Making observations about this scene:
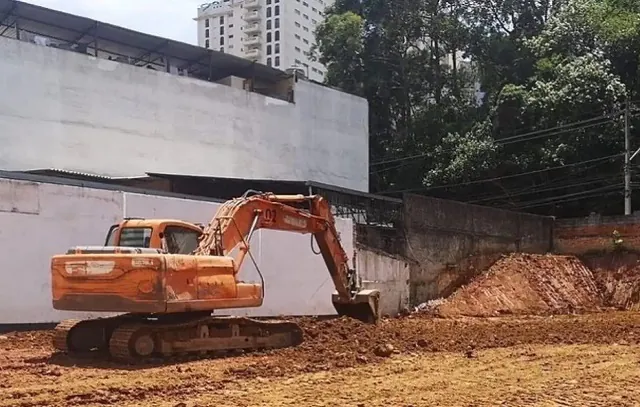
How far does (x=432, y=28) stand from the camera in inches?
1779

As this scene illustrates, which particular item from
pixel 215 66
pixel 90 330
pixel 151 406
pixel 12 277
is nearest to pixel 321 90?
pixel 215 66

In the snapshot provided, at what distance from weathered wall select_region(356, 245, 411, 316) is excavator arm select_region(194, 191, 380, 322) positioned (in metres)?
7.51

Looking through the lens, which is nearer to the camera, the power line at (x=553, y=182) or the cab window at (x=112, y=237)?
the cab window at (x=112, y=237)

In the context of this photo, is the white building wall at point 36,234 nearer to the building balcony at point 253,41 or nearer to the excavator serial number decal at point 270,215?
the excavator serial number decal at point 270,215

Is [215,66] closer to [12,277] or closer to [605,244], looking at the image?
[605,244]

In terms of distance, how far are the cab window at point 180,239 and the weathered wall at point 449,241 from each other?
13.6 metres

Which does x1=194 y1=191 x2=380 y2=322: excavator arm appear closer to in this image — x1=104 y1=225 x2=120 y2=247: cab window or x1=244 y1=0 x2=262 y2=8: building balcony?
x1=104 y1=225 x2=120 y2=247: cab window

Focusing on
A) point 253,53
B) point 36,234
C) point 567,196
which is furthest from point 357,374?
point 253,53

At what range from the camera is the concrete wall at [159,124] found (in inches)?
1025

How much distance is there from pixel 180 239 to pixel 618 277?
20570mm

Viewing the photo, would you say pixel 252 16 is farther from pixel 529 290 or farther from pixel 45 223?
pixel 45 223

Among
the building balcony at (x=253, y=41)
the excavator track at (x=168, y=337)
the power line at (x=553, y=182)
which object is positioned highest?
the building balcony at (x=253, y=41)

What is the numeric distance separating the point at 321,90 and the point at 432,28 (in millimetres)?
11483

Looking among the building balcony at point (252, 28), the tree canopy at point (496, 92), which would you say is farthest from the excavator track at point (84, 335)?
the building balcony at point (252, 28)
